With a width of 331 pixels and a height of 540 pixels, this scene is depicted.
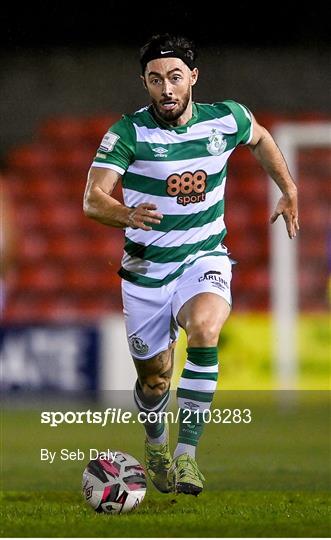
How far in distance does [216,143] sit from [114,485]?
1.68 m

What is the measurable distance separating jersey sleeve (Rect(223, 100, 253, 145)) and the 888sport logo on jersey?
32 cm

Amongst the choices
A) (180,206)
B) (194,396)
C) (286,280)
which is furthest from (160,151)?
(286,280)

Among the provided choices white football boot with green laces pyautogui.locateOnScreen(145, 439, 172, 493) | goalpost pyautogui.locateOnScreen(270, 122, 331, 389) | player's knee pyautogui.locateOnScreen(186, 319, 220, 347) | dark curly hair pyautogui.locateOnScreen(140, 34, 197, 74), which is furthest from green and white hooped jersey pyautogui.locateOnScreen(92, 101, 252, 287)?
goalpost pyautogui.locateOnScreen(270, 122, 331, 389)

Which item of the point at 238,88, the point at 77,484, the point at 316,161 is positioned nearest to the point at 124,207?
the point at 77,484

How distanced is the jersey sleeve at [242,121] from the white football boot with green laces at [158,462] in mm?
1585

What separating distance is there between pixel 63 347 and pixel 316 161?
3.39m

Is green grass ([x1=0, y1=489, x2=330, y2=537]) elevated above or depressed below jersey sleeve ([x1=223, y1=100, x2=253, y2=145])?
below

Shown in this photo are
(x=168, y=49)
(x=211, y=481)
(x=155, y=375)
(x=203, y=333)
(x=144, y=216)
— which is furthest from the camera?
(x=211, y=481)

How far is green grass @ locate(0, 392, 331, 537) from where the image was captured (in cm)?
554

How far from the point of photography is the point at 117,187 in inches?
543

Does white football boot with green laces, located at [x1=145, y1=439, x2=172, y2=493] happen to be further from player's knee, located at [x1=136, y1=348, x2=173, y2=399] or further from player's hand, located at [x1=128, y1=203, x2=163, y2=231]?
player's hand, located at [x1=128, y1=203, x2=163, y2=231]

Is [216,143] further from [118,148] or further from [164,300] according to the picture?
[164,300]

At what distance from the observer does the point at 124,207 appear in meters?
5.61

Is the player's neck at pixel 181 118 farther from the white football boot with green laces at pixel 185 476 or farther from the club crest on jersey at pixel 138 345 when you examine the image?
the white football boot with green laces at pixel 185 476
